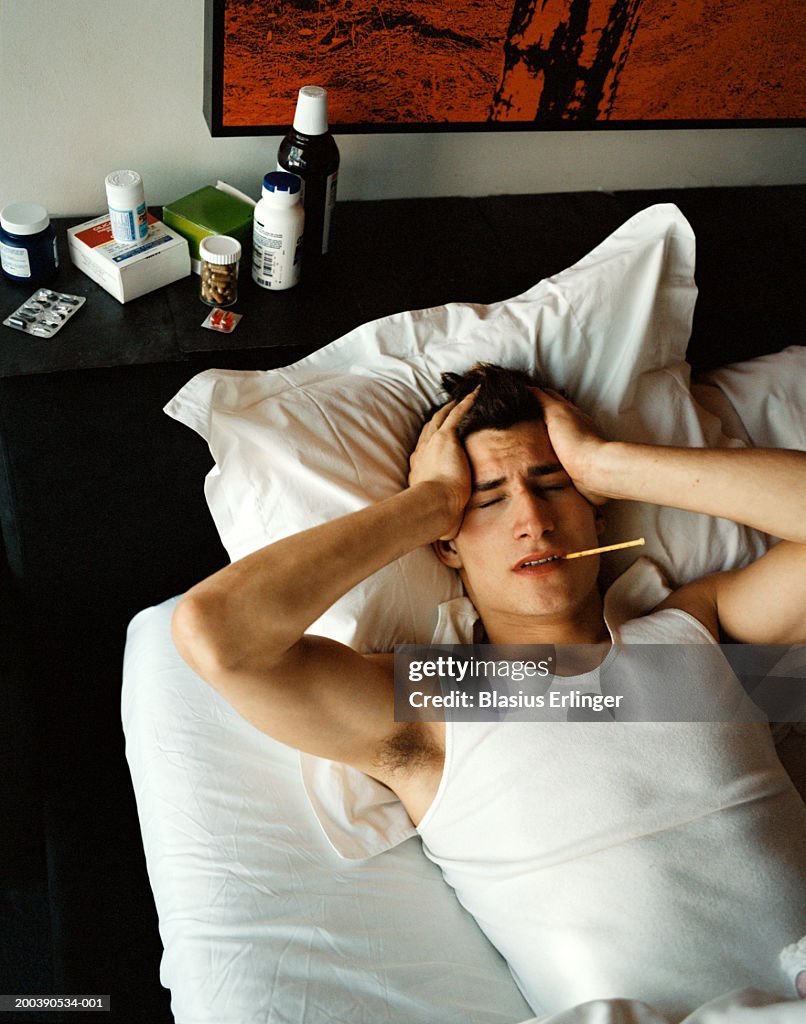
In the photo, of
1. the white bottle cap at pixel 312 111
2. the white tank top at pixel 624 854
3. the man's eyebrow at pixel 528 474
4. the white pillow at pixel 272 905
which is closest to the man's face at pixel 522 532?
the man's eyebrow at pixel 528 474

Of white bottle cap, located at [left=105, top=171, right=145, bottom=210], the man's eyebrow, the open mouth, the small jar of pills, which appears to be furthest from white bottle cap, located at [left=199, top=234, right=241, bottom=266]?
the open mouth

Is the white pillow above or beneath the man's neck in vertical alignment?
beneath

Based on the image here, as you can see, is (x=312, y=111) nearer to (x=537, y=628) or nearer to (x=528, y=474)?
(x=528, y=474)

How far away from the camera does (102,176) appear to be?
4.55ft

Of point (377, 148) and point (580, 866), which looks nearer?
point (580, 866)

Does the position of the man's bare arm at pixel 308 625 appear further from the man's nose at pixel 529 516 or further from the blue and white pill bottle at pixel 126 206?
the blue and white pill bottle at pixel 126 206

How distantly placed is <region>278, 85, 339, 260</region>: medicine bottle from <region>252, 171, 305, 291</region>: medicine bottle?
0.04 metres

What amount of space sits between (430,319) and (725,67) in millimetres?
735

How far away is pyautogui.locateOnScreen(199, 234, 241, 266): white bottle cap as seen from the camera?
4.22 ft

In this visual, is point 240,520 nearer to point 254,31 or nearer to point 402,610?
point 402,610

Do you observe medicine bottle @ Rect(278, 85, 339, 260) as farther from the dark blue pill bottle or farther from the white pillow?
the white pillow

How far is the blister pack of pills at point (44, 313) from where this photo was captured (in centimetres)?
125

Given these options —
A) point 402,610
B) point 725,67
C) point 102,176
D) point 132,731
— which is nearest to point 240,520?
point 402,610

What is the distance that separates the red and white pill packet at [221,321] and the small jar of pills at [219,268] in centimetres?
2
